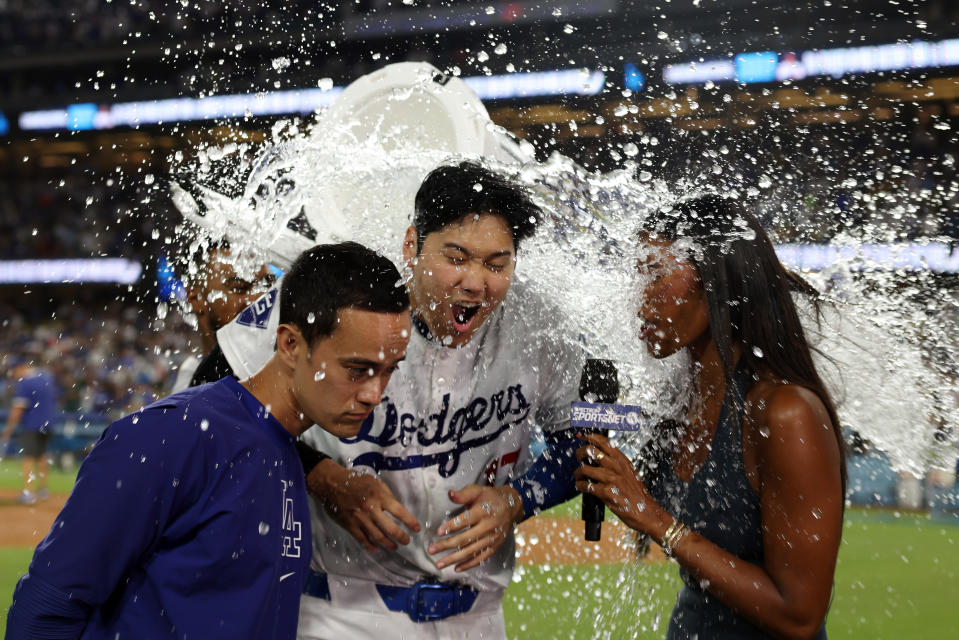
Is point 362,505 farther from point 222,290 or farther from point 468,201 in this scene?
point 222,290

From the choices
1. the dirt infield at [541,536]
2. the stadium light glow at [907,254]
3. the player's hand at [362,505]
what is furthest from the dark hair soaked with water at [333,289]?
the stadium light glow at [907,254]

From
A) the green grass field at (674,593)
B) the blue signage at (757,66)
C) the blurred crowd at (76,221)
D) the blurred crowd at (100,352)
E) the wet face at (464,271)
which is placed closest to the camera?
the wet face at (464,271)

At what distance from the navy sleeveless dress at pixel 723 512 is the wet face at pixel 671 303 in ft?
0.59

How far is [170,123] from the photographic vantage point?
25.8 m

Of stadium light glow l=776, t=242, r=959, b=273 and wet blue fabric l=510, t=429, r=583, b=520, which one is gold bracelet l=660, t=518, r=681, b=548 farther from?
stadium light glow l=776, t=242, r=959, b=273

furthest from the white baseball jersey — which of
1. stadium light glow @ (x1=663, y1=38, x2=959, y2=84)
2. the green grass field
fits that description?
stadium light glow @ (x1=663, y1=38, x2=959, y2=84)

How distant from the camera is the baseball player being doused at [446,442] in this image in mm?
2666

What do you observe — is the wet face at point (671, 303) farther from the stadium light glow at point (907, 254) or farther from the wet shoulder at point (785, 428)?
the stadium light glow at point (907, 254)

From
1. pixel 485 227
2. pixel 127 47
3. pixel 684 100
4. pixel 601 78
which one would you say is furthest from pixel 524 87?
pixel 485 227

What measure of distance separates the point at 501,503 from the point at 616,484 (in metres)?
0.41

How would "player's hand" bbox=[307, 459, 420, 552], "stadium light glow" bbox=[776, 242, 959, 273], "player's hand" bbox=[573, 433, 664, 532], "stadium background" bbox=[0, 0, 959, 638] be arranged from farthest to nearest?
"stadium light glow" bbox=[776, 242, 959, 273], "stadium background" bbox=[0, 0, 959, 638], "player's hand" bbox=[307, 459, 420, 552], "player's hand" bbox=[573, 433, 664, 532]

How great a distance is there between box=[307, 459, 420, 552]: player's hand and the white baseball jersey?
13 centimetres

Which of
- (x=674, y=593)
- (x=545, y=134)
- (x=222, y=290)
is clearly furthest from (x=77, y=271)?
(x=222, y=290)

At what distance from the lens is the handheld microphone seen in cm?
248
